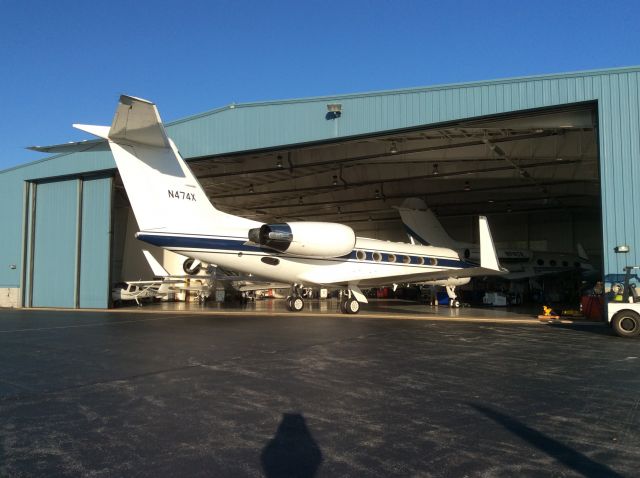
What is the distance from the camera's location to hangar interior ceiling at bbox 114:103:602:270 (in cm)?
1872

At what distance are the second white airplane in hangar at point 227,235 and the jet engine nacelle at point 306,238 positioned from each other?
0.11 feet

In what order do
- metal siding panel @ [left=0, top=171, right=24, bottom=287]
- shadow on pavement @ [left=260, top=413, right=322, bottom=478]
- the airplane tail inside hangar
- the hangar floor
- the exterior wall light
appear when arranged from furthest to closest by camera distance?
metal siding panel @ [left=0, top=171, right=24, bottom=287] < the hangar floor < the exterior wall light < the airplane tail inside hangar < shadow on pavement @ [left=260, top=413, right=322, bottom=478]

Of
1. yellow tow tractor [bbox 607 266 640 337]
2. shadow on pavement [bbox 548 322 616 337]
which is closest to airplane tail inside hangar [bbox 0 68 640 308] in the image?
yellow tow tractor [bbox 607 266 640 337]

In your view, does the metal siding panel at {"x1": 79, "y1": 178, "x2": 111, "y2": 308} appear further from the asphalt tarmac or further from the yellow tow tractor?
the yellow tow tractor

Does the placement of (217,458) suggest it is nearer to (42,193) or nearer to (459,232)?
(42,193)

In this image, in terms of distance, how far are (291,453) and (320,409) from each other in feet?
4.52

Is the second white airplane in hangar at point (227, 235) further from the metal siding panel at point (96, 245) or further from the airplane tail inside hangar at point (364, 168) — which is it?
the metal siding panel at point (96, 245)

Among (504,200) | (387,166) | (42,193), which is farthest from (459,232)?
(42,193)

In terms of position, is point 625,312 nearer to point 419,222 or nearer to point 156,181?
point 156,181

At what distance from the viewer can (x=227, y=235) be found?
16188 mm

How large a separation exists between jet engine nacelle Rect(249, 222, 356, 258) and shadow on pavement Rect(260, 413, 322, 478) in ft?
38.1

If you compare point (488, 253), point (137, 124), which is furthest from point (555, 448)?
point (488, 253)

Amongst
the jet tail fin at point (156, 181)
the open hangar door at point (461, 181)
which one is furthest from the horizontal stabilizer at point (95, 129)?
the open hangar door at point (461, 181)

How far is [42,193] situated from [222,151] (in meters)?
12.3
